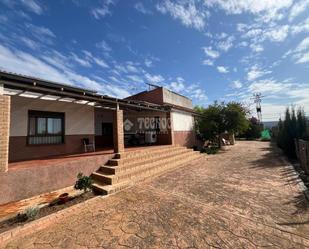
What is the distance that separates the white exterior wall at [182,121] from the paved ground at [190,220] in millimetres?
8403

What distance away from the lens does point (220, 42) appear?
10617mm

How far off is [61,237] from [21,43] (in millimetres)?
8963

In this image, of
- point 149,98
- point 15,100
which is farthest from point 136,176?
point 149,98

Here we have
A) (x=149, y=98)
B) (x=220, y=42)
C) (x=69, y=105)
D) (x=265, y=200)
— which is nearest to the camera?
(x=265, y=200)

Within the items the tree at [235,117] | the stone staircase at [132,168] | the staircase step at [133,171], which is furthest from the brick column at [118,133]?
the tree at [235,117]

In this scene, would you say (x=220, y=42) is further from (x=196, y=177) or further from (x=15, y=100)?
(x=15, y=100)

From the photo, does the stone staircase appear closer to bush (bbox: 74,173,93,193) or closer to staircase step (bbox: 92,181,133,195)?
staircase step (bbox: 92,181,133,195)

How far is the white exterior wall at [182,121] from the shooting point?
1449 cm

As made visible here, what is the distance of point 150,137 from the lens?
47.6 feet

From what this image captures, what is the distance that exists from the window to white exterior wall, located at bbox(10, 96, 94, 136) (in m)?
0.24

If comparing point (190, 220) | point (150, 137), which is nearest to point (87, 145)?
point (150, 137)

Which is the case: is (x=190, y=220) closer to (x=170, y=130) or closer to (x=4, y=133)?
(x=4, y=133)

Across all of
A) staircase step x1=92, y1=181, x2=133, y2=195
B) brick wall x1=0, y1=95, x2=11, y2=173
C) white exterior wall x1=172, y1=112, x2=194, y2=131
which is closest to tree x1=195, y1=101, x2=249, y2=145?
white exterior wall x1=172, y1=112, x2=194, y2=131

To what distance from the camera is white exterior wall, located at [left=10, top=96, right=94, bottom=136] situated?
7904 mm
